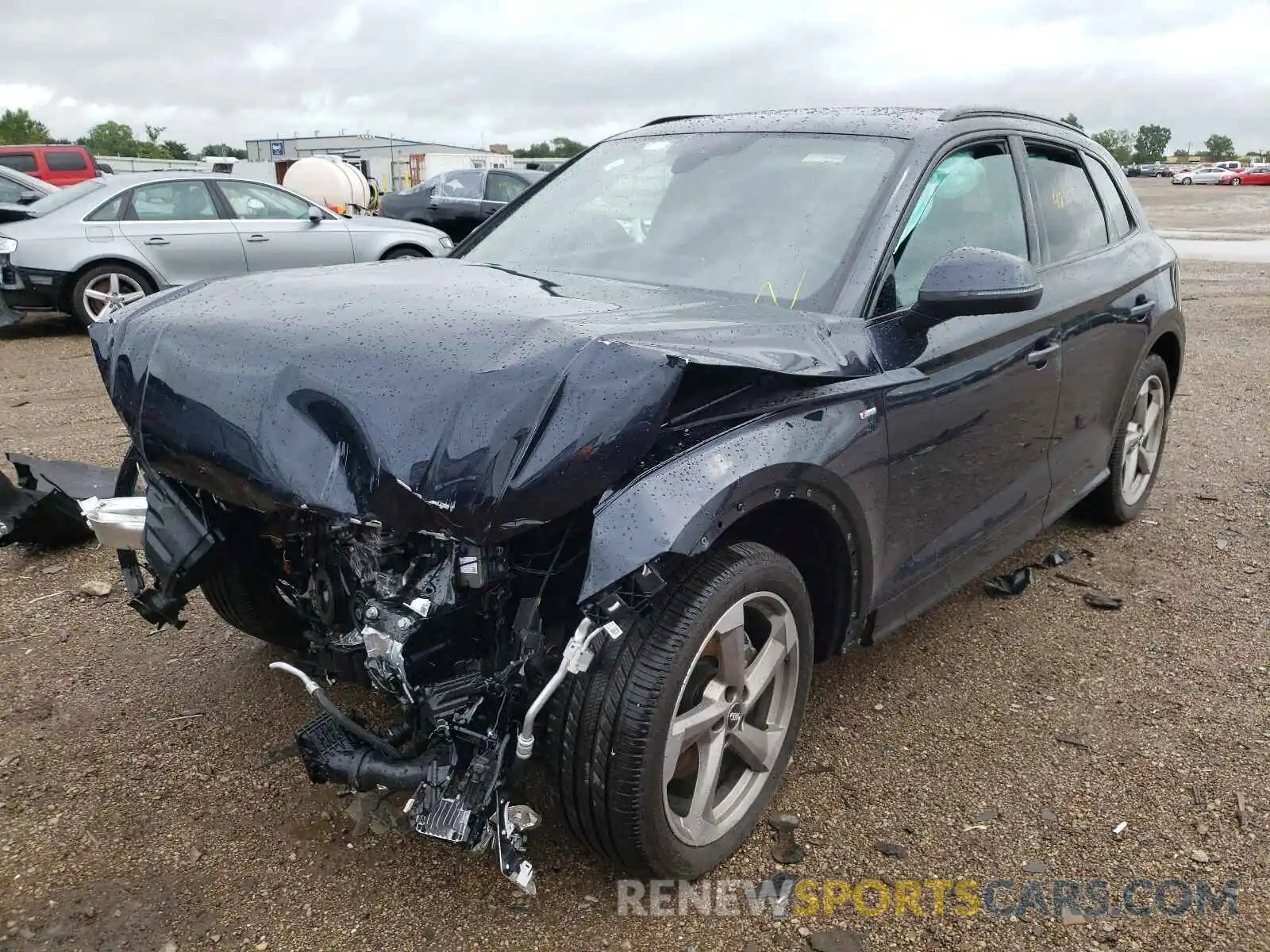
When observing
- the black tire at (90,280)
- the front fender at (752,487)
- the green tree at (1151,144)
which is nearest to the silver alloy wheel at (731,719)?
the front fender at (752,487)

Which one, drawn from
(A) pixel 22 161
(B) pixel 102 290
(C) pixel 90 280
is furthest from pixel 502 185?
(A) pixel 22 161

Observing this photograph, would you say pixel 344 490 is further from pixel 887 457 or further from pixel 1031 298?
pixel 1031 298

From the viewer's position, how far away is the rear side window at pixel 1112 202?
4.19 m

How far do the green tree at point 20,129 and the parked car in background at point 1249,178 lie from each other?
80.1 metres

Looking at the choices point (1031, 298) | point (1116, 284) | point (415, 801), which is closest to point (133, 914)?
point (415, 801)

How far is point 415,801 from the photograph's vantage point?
2129 millimetres

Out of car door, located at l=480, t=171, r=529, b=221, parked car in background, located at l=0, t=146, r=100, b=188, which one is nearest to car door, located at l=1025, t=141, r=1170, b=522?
car door, located at l=480, t=171, r=529, b=221

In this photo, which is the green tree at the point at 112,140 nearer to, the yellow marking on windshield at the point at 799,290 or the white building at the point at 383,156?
the white building at the point at 383,156

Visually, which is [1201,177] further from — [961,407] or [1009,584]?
[961,407]

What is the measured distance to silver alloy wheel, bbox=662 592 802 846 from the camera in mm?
2270

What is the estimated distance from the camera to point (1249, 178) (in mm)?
60344

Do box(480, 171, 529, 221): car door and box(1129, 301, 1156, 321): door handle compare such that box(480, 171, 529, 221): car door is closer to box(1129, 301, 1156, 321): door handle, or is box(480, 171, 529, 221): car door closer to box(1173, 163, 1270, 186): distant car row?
box(1129, 301, 1156, 321): door handle

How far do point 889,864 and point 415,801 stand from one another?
4.03 ft

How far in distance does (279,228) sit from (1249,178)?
67.5 metres
